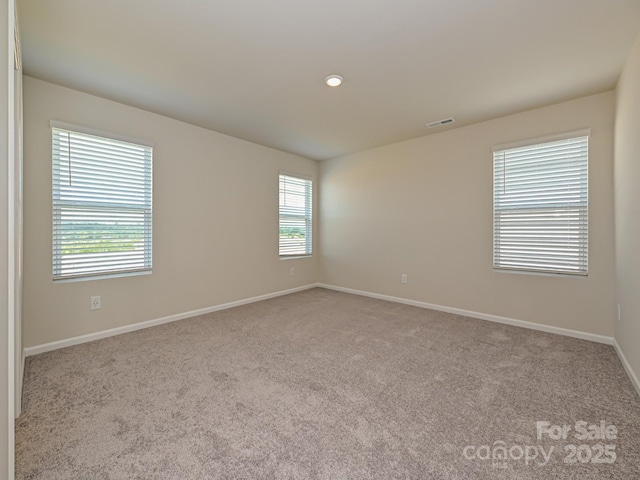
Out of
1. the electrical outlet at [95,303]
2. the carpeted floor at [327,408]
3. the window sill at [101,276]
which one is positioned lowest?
the carpeted floor at [327,408]

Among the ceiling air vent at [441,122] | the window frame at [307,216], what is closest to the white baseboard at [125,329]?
the window frame at [307,216]

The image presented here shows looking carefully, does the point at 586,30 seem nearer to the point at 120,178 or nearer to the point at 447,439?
the point at 447,439

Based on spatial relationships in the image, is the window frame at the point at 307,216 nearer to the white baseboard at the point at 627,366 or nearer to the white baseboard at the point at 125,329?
the white baseboard at the point at 125,329

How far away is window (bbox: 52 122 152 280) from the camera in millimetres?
2732

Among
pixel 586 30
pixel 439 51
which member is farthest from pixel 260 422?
pixel 586 30

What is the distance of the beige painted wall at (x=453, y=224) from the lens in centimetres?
288

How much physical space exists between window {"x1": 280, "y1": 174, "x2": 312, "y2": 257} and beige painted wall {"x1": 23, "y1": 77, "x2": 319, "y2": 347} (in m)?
0.18

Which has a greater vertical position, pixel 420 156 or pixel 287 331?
pixel 420 156

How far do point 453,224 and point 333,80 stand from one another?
8.12 feet

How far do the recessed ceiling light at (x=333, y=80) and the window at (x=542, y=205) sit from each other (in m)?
2.17

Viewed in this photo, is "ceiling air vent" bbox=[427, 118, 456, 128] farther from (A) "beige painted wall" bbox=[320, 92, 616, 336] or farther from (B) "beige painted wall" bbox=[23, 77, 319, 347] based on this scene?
(B) "beige painted wall" bbox=[23, 77, 319, 347]

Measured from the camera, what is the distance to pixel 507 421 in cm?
169

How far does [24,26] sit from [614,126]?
16.1 ft

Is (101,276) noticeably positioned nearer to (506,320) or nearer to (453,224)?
(453,224)
